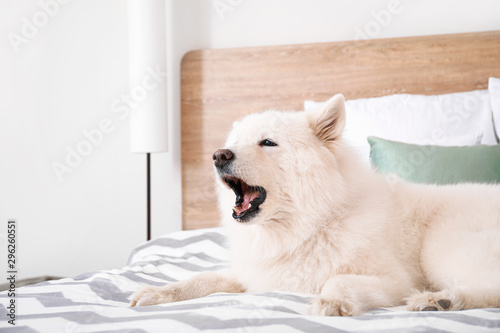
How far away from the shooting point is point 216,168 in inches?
58.7

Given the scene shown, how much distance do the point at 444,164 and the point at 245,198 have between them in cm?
101

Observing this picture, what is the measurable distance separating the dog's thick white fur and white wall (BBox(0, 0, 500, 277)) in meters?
1.80

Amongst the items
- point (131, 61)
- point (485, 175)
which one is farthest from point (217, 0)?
point (485, 175)

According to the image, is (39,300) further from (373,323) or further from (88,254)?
(88,254)

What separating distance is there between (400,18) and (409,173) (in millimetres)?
1507

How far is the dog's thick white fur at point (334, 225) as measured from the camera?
135 cm

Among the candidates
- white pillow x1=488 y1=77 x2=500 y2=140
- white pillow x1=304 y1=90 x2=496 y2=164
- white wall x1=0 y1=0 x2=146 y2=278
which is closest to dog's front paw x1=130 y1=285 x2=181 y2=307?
white pillow x1=304 y1=90 x2=496 y2=164

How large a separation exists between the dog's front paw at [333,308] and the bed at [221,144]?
4 centimetres

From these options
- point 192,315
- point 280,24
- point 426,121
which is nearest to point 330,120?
point 192,315

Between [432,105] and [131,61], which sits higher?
[131,61]

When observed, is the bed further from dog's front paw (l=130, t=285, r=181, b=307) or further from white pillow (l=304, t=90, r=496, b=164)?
white pillow (l=304, t=90, r=496, b=164)

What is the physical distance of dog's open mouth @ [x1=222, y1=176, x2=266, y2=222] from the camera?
1496 millimetres

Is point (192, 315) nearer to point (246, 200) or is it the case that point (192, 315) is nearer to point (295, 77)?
point (246, 200)

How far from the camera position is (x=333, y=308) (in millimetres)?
1157
